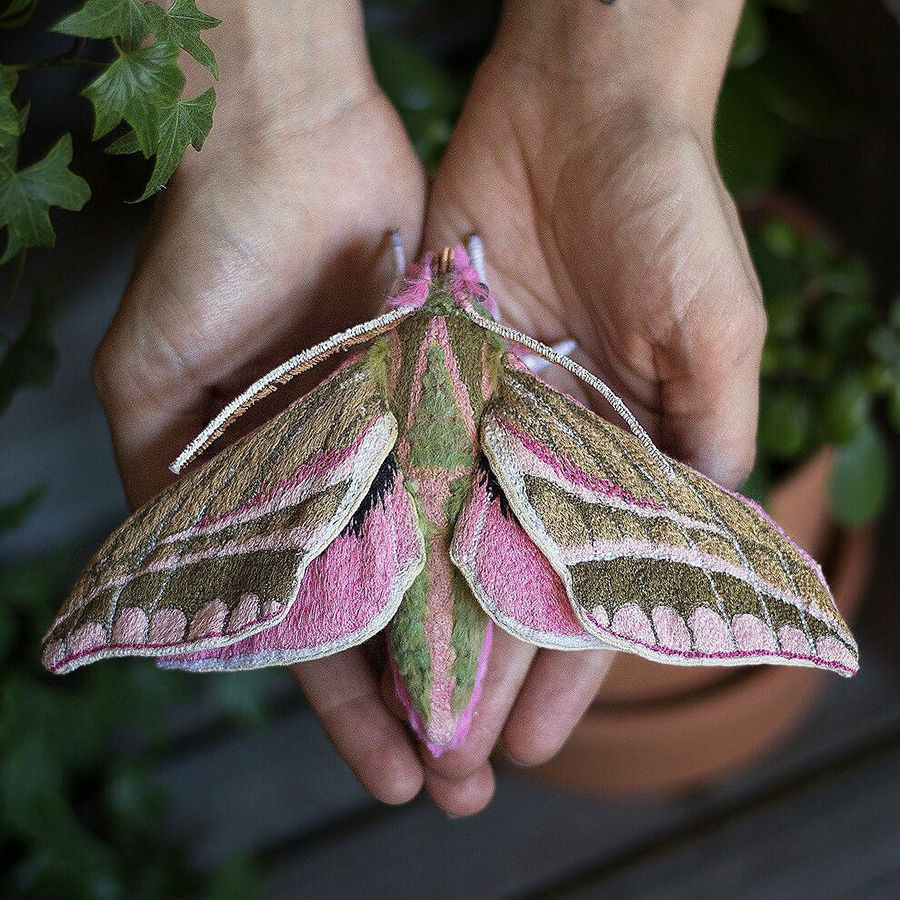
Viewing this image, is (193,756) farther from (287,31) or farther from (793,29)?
(793,29)

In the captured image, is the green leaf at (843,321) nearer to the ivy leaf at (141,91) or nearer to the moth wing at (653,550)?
the moth wing at (653,550)

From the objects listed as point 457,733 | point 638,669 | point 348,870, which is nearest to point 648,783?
point 638,669

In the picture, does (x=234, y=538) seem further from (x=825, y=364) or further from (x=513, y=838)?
(x=513, y=838)

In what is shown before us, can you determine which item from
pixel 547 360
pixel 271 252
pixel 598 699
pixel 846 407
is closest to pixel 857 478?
pixel 846 407

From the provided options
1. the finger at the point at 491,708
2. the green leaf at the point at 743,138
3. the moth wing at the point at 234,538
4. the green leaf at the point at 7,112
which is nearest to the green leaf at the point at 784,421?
the green leaf at the point at 743,138

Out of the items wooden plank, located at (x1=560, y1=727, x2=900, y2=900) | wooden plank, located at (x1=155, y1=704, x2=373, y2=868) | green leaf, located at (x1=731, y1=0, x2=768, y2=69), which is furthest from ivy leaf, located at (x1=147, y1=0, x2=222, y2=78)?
wooden plank, located at (x1=560, y1=727, x2=900, y2=900)

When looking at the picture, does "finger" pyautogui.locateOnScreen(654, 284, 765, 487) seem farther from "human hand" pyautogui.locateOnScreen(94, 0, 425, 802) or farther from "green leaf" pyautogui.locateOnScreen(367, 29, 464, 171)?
"green leaf" pyautogui.locateOnScreen(367, 29, 464, 171)
